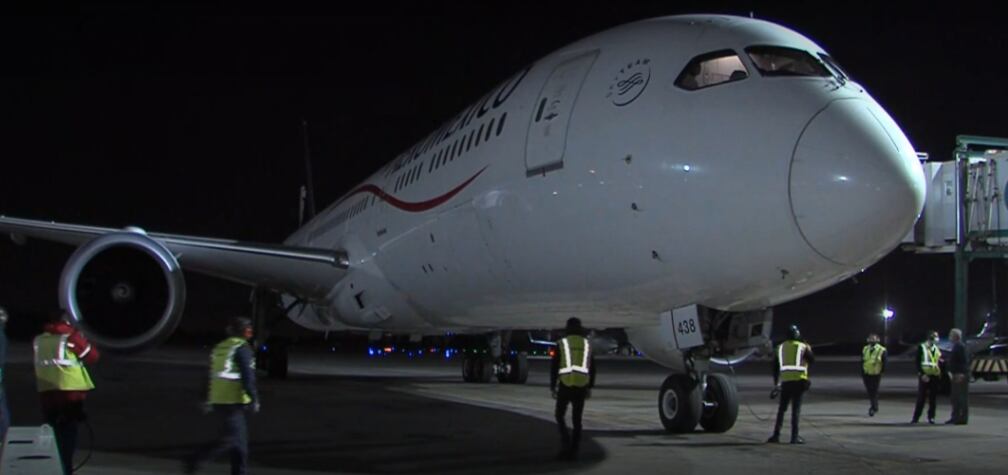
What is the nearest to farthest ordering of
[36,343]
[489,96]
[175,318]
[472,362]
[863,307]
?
1. [36,343]
2. [175,318]
3. [489,96]
4. [472,362]
5. [863,307]

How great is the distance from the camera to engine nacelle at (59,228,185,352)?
450 inches

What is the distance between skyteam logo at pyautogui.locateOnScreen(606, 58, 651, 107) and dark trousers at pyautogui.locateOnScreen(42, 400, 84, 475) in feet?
16.9

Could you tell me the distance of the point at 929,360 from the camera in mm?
12938

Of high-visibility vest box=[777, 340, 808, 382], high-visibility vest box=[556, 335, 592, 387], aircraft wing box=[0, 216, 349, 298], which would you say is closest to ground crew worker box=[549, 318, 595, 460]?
high-visibility vest box=[556, 335, 592, 387]

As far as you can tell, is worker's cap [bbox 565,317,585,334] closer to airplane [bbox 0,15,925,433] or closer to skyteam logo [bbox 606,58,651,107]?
airplane [bbox 0,15,925,433]

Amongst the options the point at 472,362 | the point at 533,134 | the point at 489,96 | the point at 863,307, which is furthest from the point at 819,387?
the point at 863,307

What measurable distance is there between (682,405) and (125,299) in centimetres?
650

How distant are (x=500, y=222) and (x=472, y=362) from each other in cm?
1036

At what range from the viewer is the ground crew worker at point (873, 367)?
1379cm

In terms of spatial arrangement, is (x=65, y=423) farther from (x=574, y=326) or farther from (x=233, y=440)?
(x=574, y=326)

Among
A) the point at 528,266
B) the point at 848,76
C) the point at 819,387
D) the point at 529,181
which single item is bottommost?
the point at 819,387

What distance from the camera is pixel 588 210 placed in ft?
30.1

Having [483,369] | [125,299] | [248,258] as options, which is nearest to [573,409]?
[125,299]

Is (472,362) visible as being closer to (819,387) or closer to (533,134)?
(819,387)
